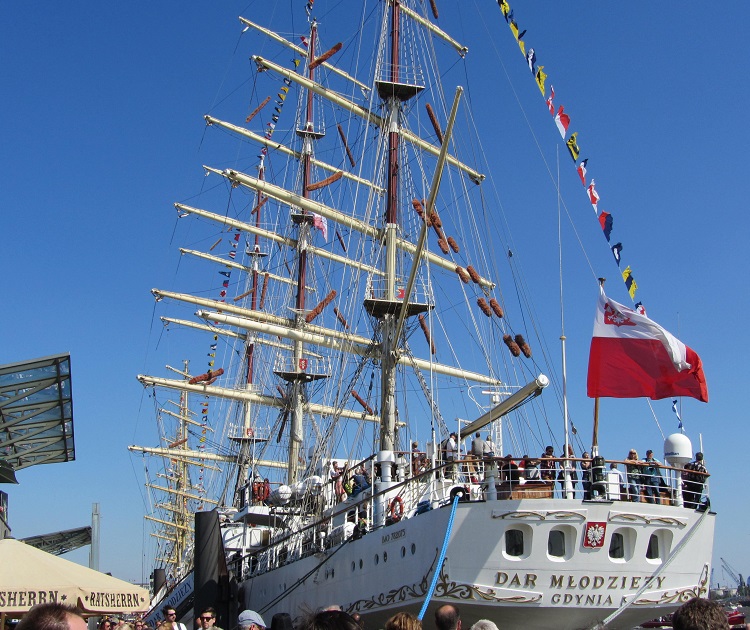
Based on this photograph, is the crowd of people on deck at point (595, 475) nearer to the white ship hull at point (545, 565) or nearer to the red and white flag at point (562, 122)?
the white ship hull at point (545, 565)

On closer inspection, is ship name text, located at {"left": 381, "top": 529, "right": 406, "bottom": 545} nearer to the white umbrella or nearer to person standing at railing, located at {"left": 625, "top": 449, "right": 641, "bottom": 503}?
person standing at railing, located at {"left": 625, "top": 449, "right": 641, "bottom": 503}

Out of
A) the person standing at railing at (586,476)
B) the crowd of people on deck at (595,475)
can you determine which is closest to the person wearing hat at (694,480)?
the crowd of people on deck at (595,475)

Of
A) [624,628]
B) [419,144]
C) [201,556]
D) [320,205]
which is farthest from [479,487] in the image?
[320,205]

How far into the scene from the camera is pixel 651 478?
16562mm

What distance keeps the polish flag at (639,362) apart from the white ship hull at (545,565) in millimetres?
2128

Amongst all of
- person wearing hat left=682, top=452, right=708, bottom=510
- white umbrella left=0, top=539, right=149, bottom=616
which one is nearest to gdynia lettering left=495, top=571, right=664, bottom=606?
person wearing hat left=682, top=452, right=708, bottom=510

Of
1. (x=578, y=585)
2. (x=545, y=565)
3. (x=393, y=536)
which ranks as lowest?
(x=578, y=585)

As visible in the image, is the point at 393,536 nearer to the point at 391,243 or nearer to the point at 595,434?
the point at 595,434

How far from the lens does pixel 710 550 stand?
1709cm

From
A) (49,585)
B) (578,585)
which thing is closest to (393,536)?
(578,585)

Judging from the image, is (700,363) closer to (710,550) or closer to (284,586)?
(710,550)

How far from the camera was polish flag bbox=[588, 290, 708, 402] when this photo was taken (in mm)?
15984

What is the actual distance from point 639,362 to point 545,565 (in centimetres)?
410

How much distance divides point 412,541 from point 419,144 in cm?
2097
